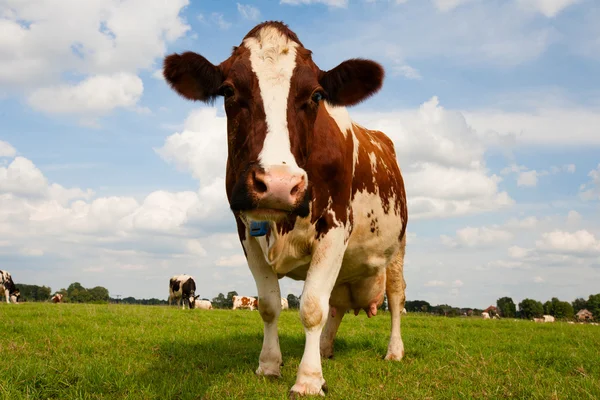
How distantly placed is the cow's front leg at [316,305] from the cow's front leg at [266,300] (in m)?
0.64

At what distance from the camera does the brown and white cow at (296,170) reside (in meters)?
3.80

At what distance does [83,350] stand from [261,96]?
13.6ft

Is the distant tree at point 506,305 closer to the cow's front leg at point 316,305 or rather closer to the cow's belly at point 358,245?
the cow's belly at point 358,245

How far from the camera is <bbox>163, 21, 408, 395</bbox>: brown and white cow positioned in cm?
380

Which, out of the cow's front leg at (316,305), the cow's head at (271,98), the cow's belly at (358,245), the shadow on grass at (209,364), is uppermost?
the cow's head at (271,98)

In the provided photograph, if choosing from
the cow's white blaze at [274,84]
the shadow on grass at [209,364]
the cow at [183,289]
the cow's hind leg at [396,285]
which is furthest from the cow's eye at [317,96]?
the cow at [183,289]

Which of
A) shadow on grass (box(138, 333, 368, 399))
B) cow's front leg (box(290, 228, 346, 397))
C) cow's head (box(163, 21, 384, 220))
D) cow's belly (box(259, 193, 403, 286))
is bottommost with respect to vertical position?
shadow on grass (box(138, 333, 368, 399))

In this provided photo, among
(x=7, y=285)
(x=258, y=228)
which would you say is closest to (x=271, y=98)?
(x=258, y=228)

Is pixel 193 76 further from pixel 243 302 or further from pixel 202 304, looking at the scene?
pixel 202 304

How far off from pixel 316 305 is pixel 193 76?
Result: 2443mm

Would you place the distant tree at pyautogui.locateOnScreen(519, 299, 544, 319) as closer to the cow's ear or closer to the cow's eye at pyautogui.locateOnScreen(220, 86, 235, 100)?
the cow's ear

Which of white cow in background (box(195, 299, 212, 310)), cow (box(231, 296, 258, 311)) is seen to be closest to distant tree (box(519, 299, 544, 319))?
cow (box(231, 296, 258, 311))

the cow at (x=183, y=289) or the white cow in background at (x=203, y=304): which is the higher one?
the cow at (x=183, y=289)

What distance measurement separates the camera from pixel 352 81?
515 cm
